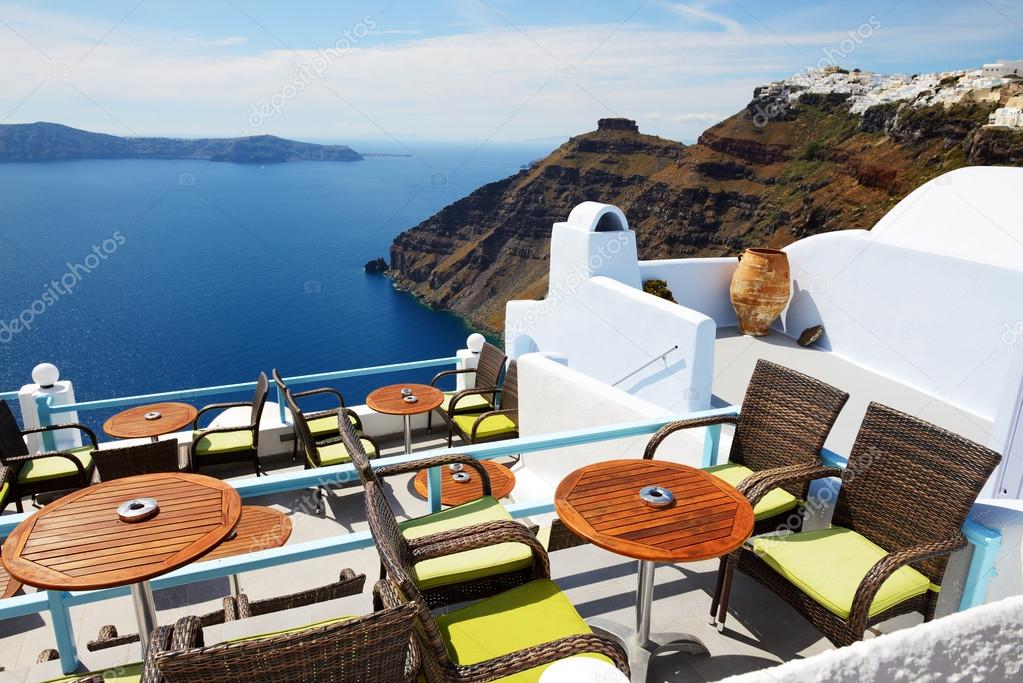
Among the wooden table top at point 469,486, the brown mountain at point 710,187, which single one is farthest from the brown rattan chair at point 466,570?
the brown mountain at point 710,187

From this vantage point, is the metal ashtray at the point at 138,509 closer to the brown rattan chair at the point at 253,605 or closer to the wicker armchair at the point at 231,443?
the brown rattan chair at the point at 253,605

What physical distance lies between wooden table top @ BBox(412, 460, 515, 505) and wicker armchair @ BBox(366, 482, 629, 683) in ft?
5.89

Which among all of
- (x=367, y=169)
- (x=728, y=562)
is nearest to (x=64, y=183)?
(x=367, y=169)

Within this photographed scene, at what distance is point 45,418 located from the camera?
214 inches

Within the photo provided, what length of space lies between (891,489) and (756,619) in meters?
0.71

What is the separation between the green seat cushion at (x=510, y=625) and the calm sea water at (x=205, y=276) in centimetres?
Answer: 5306

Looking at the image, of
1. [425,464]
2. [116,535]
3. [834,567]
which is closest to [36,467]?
[116,535]

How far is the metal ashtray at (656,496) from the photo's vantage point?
2.14 meters

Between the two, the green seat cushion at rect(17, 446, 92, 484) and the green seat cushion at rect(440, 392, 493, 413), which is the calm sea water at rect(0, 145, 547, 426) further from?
the green seat cushion at rect(17, 446, 92, 484)

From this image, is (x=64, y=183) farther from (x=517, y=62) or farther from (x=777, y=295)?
(x=777, y=295)

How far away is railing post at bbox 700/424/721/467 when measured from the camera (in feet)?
10.2

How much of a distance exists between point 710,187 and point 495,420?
174 ft

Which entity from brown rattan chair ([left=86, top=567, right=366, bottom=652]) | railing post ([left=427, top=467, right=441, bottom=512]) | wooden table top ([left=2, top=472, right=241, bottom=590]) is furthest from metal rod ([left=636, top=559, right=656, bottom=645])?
wooden table top ([left=2, top=472, right=241, bottom=590])

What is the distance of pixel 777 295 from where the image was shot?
22.1 ft
